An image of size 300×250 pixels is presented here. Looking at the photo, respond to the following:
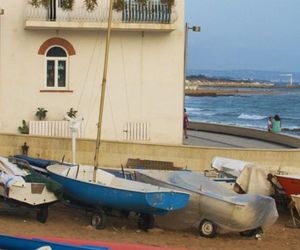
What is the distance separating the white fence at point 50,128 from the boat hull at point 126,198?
7.16 meters

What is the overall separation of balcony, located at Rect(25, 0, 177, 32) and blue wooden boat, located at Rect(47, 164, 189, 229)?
734 centimetres

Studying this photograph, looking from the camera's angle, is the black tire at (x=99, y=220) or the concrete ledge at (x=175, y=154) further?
the concrete ledge at (x=175, y=154)

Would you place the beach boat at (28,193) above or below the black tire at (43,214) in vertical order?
above

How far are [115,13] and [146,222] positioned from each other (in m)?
9.40

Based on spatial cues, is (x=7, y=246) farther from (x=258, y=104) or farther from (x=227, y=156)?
(x=258, y=104)

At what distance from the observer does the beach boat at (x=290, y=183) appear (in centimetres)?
1734

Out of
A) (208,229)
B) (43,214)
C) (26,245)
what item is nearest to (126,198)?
(208,229)

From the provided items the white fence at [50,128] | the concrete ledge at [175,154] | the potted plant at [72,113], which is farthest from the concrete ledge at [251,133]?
the white fence at [50,128]

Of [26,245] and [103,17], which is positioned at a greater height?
[103,17]

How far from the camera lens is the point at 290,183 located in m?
17.5

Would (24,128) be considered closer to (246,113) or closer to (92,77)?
(92,77)

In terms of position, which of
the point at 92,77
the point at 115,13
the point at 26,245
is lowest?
the point at 26,245

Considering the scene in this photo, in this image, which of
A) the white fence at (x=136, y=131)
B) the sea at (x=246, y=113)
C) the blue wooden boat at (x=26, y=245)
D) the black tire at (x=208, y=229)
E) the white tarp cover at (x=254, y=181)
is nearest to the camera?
the blue wooden boat at (x=26, y=245)

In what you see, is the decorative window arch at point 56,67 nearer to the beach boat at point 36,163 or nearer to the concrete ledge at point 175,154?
the concrete ledge at point 175,154
